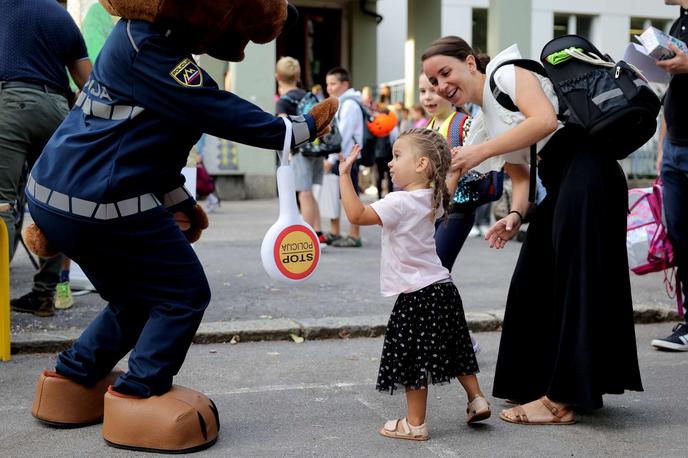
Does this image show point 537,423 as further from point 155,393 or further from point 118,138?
point 118,138

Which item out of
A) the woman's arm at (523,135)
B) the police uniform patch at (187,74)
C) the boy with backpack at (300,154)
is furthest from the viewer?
the boy with backpack at (300,154)

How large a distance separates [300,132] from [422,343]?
0.99 meters

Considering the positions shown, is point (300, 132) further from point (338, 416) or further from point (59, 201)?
point (338, 416)

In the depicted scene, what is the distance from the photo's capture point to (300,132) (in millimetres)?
3850

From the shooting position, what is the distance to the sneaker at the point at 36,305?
6.36m

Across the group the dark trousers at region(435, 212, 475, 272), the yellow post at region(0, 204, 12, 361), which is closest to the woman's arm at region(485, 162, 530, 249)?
the dark trousers at region(435, 212, 475, 272)

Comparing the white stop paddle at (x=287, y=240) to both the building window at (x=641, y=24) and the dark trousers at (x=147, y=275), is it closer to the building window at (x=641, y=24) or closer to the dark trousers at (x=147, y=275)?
the dark trousers at (x=147, y=275)

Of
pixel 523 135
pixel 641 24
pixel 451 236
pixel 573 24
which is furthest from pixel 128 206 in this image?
pixel 641 24

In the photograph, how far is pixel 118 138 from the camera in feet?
12.2

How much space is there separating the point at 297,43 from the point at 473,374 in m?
20.7

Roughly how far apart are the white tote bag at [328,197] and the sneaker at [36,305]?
4.67 meters

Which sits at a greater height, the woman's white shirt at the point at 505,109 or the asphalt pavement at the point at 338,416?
the woman's white shirt at the point at 505,109

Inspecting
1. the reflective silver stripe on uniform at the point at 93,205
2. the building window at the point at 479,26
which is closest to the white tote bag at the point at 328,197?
the reflective silver stripe on uniform at the point at 93,205

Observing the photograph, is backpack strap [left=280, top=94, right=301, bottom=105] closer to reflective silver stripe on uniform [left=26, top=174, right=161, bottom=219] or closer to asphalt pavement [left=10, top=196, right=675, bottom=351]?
asphalt pavement [left=10, top=196, right=675, bottom=351]
